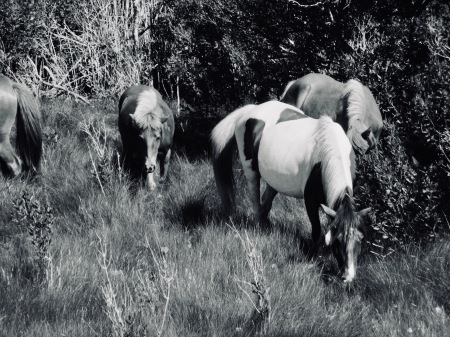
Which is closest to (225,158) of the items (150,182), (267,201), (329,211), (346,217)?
(267,201)

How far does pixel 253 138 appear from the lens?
5.82 meters

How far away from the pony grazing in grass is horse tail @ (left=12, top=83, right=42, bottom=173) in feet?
8.09

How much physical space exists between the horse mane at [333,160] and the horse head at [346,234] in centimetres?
24

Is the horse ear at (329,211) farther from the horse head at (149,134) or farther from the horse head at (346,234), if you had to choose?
the horse head at (149,134)

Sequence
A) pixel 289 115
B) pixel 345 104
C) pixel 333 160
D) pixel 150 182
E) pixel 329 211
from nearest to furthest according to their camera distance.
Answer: pixel 329 211
pixel 333 160
pixel 289 115
pixel 345 104
pixel 150 182

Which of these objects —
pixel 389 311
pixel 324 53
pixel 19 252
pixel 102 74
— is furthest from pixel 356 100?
pixel 102 74

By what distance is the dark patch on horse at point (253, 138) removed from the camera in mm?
5801

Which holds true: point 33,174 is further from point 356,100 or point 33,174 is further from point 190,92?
point 356,100

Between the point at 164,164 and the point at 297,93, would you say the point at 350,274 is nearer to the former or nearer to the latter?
the point at 297,93

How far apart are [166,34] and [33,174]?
4375 mm

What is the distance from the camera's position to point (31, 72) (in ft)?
37.2

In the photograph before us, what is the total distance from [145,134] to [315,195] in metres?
2.96

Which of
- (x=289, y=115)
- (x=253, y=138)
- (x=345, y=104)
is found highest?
(x=289, y=115)

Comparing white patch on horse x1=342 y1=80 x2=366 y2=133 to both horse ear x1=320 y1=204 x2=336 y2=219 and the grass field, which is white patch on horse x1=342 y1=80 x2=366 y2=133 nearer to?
the grass field
